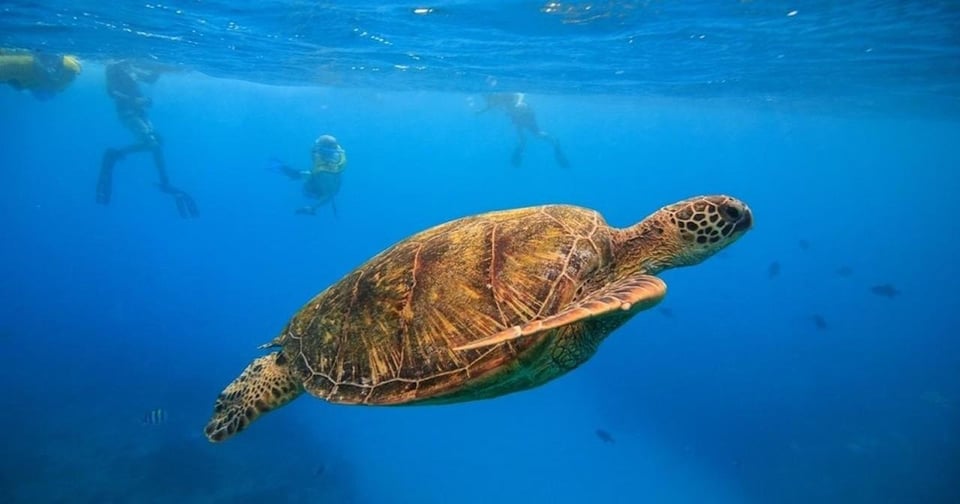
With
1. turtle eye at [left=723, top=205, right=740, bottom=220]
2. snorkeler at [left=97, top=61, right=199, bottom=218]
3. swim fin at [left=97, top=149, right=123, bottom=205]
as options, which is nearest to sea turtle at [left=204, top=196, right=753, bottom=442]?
turtle eye at [left=723, top=205, right=740, bottom=220]

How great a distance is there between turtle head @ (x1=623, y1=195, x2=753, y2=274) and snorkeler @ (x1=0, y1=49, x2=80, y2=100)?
1622cm

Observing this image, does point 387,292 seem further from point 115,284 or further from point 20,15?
point 115,284

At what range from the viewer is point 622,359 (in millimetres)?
22172

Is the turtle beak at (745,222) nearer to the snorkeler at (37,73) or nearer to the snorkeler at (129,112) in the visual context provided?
the snorkeler at (129,112)

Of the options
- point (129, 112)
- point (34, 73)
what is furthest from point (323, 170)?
point (34, 73)

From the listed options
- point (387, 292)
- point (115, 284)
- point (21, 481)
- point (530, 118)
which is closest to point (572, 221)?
point (387, 292)

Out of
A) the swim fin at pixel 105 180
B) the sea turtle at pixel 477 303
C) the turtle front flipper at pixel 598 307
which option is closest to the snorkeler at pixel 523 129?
the swim fin at pixel 105 180

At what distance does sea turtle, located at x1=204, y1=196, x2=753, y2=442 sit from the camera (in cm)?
283

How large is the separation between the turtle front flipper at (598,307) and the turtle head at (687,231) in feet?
2.12

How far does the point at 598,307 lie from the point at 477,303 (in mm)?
836

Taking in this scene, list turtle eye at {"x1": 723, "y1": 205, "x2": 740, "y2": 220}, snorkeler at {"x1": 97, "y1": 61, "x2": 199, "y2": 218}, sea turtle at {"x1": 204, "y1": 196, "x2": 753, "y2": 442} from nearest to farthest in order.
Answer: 1. sea turtle at {"x1": 204, "y1": 196, "x2": 753, "y2": 442}
2. turtle eye at {"x1": 723, "y1": 205, "x2": 740, "y2": 220}
3. snorkeler at {"x1": 97, "y1": 61, "x2": 199, "y2": 218}

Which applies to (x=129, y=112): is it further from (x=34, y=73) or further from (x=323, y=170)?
(x=323, y=170)

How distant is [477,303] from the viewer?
293 cm

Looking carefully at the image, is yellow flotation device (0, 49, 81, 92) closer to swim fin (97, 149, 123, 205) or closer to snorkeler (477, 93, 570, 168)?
swim fin (97, 149, 123, 205)
